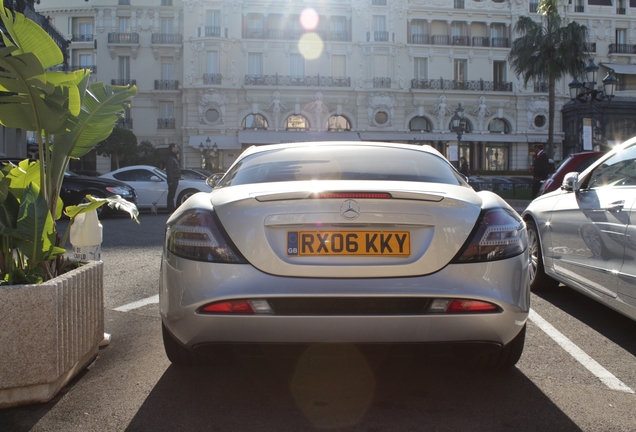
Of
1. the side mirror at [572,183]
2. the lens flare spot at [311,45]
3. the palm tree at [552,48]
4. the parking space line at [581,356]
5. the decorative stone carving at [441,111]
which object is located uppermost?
the lens flare spot at [311,45]

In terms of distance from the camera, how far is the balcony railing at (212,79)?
4562 cm

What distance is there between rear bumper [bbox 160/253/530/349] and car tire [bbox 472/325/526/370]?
380mm

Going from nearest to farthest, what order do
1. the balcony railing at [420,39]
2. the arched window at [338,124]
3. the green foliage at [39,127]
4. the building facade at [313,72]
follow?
the green foliage at [39,127] → the building facade at [313,72] → the arched window at [338,124] → the balcony railing at [420,39]

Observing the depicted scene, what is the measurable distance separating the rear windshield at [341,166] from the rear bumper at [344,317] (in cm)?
78

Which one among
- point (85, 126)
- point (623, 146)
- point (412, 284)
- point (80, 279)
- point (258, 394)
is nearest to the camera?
point (412, 284)

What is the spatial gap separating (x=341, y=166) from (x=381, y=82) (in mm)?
44355

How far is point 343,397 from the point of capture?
312 centimetres

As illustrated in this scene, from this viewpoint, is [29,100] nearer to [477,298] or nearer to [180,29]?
[477,298]

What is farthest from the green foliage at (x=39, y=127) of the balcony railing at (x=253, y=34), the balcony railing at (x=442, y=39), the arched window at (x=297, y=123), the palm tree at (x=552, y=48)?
the balcony railing at (x=442, y=39)

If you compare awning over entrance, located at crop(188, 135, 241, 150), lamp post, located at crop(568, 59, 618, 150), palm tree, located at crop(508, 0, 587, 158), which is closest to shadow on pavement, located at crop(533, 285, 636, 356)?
lamp post, located at crop(568, 59, 618, 150)

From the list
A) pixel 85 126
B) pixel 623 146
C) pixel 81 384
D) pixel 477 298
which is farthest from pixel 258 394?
pixel 623 146

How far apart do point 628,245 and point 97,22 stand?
50.1m

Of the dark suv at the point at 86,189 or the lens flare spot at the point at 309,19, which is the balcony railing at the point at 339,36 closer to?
the lens flare spot at the point at 309,19

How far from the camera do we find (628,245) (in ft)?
13.1
